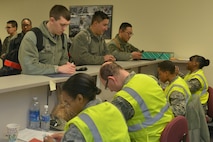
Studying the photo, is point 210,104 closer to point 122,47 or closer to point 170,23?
point 122,47

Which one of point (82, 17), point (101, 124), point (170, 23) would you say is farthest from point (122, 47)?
point (101, 124)

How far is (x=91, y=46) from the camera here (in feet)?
10.5

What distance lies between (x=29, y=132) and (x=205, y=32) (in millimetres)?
3534

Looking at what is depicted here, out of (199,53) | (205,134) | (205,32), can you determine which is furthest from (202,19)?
(205,134)

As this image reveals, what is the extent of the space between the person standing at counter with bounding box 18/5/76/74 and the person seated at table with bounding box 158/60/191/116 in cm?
86

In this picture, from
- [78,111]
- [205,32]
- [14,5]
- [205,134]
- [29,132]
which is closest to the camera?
[78,111]

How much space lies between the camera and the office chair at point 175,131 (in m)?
1.67

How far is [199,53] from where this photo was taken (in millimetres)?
4691

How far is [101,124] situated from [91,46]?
2.03 m

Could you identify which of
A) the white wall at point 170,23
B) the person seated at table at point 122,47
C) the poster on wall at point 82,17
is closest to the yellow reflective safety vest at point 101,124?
the person seated at table at point 122,47

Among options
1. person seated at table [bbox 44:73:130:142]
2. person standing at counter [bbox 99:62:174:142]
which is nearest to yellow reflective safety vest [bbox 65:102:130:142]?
person seated at table [bbox 44:73:130:142]

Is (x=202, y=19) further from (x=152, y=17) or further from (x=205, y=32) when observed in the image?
(x=152, y=17)

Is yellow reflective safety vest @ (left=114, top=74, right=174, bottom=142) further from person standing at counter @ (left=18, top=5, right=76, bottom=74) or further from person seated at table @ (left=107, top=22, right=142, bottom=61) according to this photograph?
person seated at table @ (left=107, top=22, right=142, bottom=61)

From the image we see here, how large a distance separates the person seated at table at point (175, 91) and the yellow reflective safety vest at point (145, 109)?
0.50 metres
